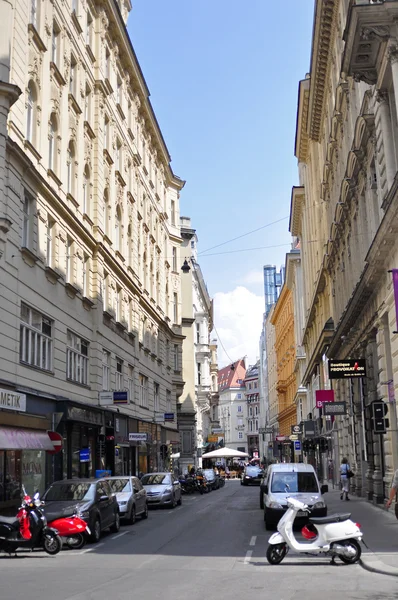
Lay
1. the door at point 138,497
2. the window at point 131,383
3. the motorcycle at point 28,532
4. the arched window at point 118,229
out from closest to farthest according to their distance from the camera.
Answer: the motorcycle at point 28,532 < the door at point 138,497 < the arched window at point 118,229 < the window at point 131,383

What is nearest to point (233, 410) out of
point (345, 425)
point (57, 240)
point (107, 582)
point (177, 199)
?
point (177, 199)

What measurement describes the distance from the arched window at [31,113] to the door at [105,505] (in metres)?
12.4

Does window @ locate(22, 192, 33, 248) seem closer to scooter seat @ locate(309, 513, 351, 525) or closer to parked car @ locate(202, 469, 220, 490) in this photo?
scooter seat @ locate(309, 513, 351, 525)

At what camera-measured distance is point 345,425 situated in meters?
36.7

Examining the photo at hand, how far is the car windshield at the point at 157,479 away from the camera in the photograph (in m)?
31.6

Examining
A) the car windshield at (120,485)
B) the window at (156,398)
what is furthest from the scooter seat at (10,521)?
the window at (156,398)

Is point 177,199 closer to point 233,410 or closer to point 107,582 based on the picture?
point 107,582

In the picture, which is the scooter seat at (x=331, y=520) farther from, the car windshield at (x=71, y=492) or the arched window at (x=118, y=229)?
the arched window at (x=118, y=229)

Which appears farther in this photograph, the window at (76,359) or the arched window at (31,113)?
the window at (76,359)

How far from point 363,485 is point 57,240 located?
53.6ft

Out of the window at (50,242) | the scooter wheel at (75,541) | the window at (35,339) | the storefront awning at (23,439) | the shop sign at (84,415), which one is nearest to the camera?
the scooter wheel at (75,541)

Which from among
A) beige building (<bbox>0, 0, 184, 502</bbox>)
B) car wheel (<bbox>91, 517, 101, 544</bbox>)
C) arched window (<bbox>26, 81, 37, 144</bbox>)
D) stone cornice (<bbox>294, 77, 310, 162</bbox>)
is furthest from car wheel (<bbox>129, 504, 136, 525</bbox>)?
stone cornice (<bbox>294, 77, 310, 162</bbox>)

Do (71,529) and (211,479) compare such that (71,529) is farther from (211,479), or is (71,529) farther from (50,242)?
(211,479)

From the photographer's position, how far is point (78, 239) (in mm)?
31062
